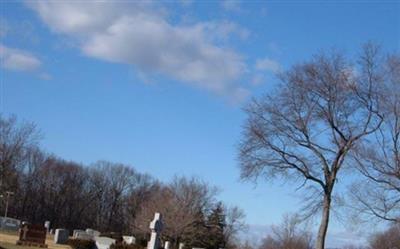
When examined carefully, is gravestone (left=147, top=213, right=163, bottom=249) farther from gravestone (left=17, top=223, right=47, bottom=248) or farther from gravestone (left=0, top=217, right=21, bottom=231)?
gravestone (left=0, top=217, right=21, bottom=231)

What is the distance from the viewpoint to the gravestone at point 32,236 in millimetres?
38237

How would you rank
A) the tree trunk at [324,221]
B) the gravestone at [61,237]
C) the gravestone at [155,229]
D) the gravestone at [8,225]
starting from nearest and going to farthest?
1. the gravestone at [155,229]
2. the tree trunk at [324,221]
3. the gravestone at [61,237]
4. the gravestone at [8,225]

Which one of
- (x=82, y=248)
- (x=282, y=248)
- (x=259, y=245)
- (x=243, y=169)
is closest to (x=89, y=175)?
(x=259, y=245)

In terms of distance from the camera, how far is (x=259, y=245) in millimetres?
85062

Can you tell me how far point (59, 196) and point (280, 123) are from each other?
3502 inches

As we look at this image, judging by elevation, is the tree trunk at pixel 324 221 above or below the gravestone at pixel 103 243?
above

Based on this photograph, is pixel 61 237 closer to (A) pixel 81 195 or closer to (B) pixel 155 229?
(B) pixel 155 229

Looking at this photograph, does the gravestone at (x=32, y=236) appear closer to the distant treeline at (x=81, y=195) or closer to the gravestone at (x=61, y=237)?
the gravestone at (x=61, y=237)

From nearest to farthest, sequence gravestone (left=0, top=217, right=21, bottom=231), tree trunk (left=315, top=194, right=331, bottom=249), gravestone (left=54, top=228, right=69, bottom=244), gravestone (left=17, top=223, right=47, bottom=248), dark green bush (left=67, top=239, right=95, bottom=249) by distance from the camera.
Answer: tree trunk (left=315, top=194, right=331, bottom=249), gravestone (left=17, top=223, right=47, bottom=248), dark green bush (left=67, top=239, right=95, bottom=249), gravestone (left=54, top=228, right=69, bottom=244), gravestone (left=0, top=217, right=21, bottom=231)

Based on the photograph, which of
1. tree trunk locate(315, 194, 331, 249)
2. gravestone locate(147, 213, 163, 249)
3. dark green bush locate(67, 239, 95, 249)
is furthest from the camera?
dark green bush locate(67, 239, 95, 249)

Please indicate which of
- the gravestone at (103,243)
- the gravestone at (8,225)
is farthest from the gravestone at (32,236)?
the gravestone at (8,225)

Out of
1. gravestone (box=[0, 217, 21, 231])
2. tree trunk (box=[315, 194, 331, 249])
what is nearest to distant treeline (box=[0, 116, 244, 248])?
gravestone (box=[0, 217, 21, 231])

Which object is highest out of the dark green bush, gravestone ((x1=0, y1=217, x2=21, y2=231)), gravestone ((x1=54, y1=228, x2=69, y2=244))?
gravestone ((x1=0, y1=217, x2=21, y2=231))

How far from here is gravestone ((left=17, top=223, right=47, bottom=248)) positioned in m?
38.2
